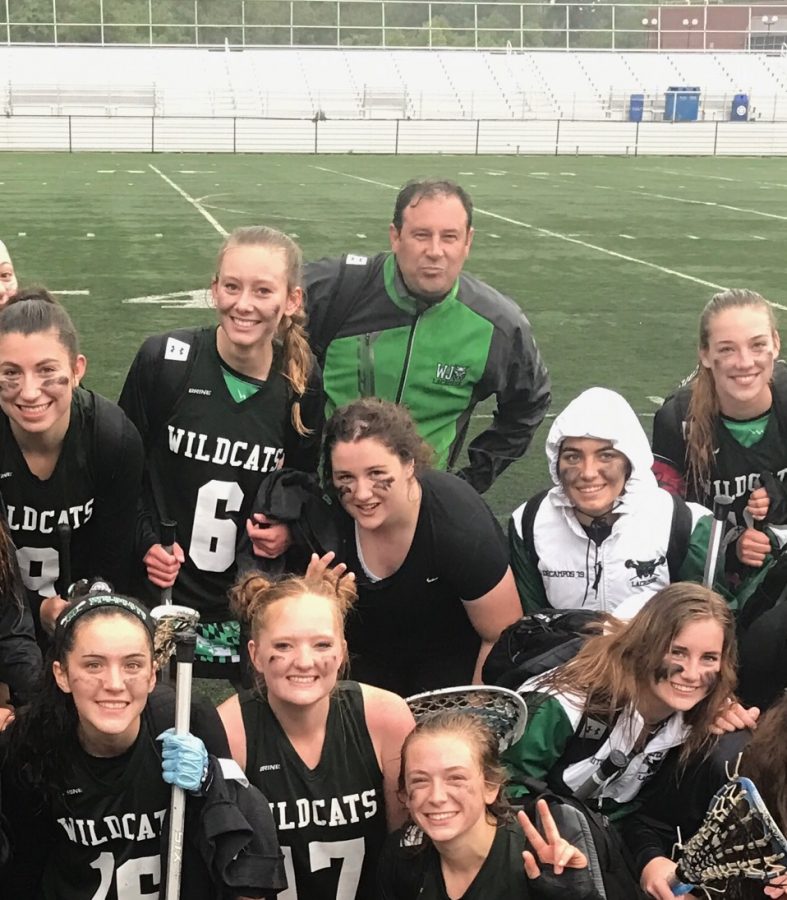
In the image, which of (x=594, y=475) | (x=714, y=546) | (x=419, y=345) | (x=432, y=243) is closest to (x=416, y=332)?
(x=419, y=345)

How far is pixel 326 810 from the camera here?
2990mm

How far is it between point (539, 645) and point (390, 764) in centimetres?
61

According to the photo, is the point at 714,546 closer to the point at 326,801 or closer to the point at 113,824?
the point at 326,801

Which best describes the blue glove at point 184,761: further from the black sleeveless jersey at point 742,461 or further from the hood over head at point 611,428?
the black sleeveless jersey at point 742,461

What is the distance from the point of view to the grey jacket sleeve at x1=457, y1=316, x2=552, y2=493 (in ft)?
15.3

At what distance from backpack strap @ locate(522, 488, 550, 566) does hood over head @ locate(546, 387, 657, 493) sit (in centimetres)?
23

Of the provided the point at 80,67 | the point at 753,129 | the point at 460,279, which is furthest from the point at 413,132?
the point at 460,279

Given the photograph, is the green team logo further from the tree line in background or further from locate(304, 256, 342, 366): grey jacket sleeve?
the tree line in background

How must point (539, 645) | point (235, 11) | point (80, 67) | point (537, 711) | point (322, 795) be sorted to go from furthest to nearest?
point (235, 11) → point (80, 67) → point (539, 645) → point (537, 711) → point (322, 795)

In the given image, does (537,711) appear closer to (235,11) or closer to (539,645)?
(539,645)

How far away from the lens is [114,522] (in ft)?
12.1

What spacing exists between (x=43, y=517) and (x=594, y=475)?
1.58m

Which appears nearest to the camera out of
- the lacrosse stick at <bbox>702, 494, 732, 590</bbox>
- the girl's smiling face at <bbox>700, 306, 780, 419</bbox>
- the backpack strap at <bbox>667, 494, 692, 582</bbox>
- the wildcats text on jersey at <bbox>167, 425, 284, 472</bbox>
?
the lacrosse stick at <bbox>702, 494, 732, 590</bbox>

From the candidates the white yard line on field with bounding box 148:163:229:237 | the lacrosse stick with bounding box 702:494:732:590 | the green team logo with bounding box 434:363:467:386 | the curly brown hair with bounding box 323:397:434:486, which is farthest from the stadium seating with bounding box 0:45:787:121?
the lacrosse stick with bounding box 702:494:732:590
